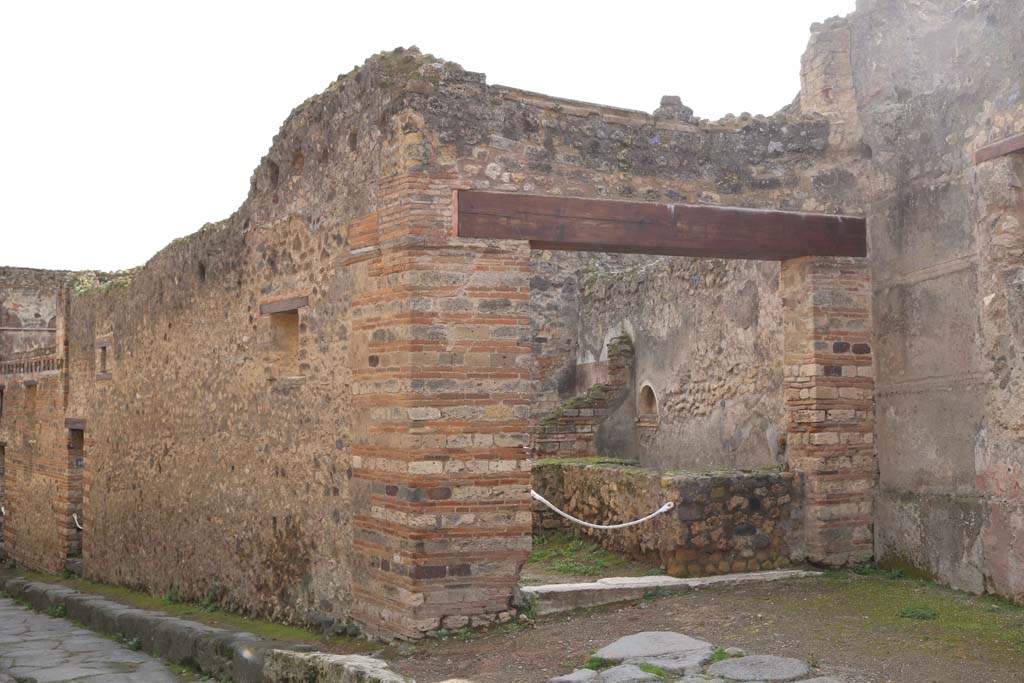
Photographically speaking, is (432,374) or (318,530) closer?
(432,374)

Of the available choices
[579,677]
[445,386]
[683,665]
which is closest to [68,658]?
[445,386]

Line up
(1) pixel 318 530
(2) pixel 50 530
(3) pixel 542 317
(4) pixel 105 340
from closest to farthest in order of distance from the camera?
1. (1) pixel 318 530
2. (4) pixel 105 340
3. (2) pixel 50 530
4. (3) pixel 542 317

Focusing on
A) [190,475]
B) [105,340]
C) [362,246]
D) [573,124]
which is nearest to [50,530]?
[105,340]

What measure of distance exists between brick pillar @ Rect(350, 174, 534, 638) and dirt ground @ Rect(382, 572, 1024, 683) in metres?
0.37

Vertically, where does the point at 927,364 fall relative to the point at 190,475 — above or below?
above

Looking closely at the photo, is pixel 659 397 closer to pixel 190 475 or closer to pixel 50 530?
pixel 190 475

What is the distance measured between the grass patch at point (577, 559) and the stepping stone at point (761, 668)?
7.81 ft

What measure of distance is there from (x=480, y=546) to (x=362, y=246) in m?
2.09

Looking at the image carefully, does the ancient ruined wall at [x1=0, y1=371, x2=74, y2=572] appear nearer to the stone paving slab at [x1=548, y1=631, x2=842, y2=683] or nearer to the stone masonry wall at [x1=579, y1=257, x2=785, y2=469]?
the stone masonry wall at [x1=579, y1=257, x2=785, y2=469]

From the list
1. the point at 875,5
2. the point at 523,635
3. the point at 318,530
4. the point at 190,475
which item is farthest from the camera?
the point at 190,475

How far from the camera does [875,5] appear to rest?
9008mm

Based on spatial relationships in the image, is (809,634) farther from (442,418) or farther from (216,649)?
(216,649)

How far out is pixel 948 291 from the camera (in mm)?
7031

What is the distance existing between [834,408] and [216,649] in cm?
471
